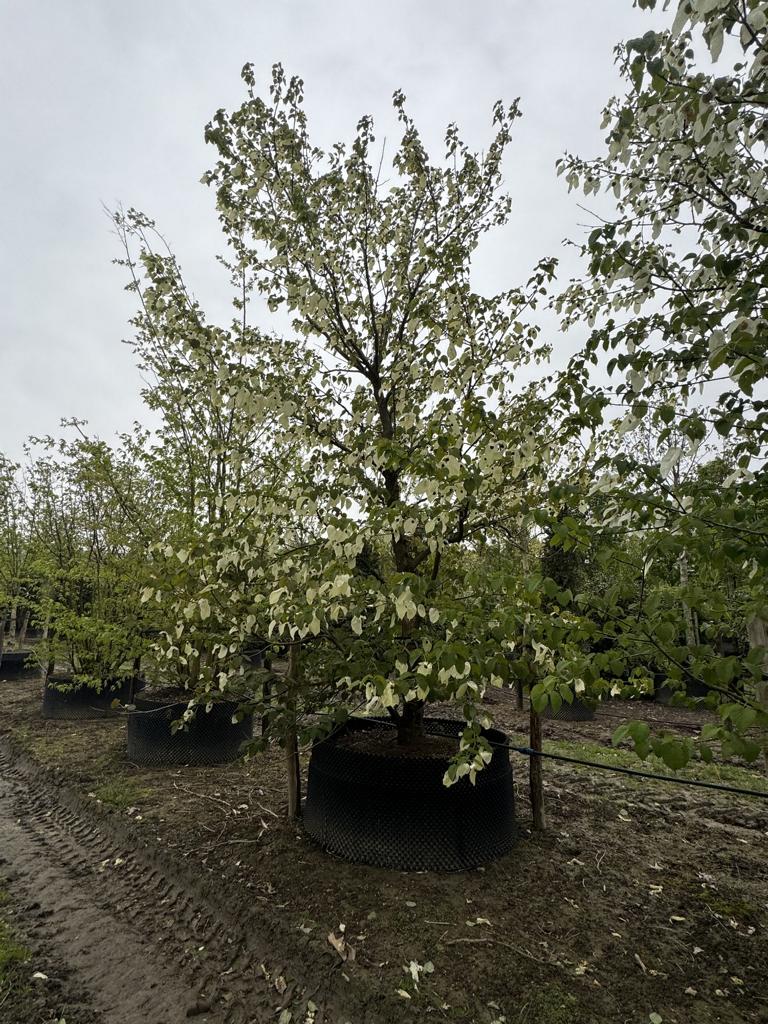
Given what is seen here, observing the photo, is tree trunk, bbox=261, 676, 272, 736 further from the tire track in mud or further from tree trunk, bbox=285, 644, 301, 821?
the tire track in mud

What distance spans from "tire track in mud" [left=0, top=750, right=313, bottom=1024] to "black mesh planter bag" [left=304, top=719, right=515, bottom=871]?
90cm

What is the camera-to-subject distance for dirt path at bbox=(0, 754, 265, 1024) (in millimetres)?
2578

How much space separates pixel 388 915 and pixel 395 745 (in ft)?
4.10

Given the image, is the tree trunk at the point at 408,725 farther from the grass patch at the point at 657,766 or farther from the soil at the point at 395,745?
the grass patch at the point at 657,766

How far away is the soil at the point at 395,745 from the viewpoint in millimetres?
3908

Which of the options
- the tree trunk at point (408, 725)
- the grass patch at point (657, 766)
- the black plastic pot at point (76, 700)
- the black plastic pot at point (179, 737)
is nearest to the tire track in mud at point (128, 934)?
the black plastic pot at point (179, 737)

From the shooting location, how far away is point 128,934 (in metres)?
3.14

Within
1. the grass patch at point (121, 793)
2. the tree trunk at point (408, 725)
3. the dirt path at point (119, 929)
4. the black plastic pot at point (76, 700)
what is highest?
the tree trunk at point (408, 725)

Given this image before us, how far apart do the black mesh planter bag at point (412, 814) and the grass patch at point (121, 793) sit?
2.03m

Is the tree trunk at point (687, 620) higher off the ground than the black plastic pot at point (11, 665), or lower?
higher

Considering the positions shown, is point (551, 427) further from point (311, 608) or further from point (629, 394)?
point (311, 608)

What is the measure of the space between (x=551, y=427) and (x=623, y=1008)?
2.80 metres

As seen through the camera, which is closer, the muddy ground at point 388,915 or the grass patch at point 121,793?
the muddy ground at point 388,915

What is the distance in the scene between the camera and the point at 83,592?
878 centimetres
